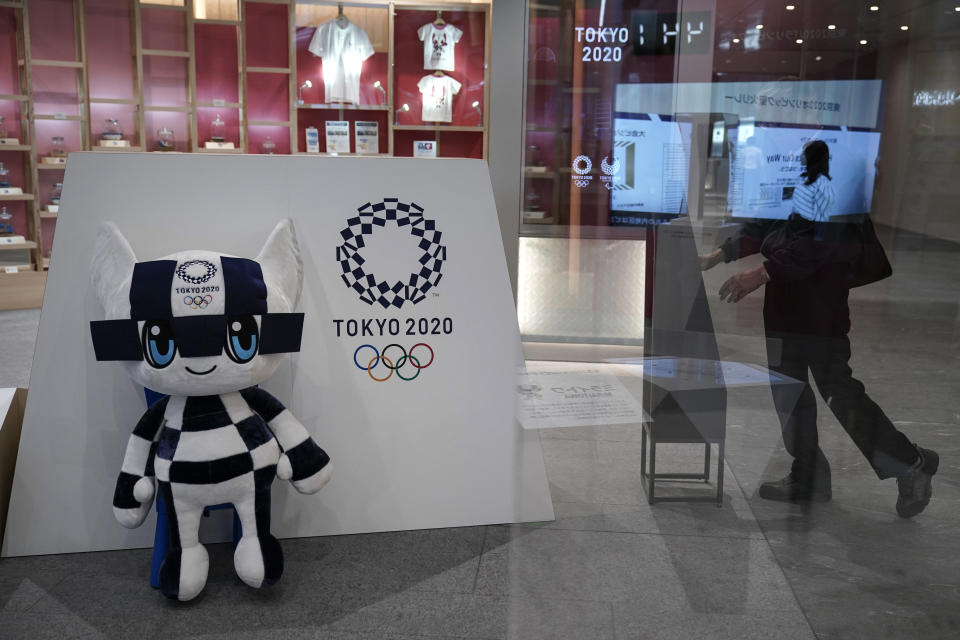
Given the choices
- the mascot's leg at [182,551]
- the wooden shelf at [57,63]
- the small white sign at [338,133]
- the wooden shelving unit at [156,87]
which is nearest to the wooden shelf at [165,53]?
the wooden shelving unit at [156,87]

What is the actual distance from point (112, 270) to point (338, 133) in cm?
413

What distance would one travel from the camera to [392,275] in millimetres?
2203

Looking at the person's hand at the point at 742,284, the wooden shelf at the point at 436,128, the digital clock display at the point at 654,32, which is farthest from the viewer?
the wooden shelf at the point at 436,128

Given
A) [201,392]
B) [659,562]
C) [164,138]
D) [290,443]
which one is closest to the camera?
[659,562]

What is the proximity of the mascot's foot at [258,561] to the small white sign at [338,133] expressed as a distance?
438 cm

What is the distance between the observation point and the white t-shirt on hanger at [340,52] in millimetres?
5645

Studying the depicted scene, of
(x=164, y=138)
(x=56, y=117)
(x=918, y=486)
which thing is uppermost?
(x=56, y=117)

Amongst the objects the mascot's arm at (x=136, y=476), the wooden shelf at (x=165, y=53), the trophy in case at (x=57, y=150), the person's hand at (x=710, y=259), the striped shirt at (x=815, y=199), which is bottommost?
the mascot's arm at (x=136, y=476)

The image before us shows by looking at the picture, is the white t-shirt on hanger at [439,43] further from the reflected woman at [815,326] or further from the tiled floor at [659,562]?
the reflected woman at [815,326]

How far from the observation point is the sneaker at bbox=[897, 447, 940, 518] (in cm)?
105

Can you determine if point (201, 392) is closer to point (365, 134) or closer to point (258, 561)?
point (258, 561)

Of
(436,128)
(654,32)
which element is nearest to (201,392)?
(654,32)

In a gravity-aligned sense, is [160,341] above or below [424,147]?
below

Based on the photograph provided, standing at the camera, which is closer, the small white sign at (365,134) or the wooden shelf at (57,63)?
the wooden shelf at (57,63)
